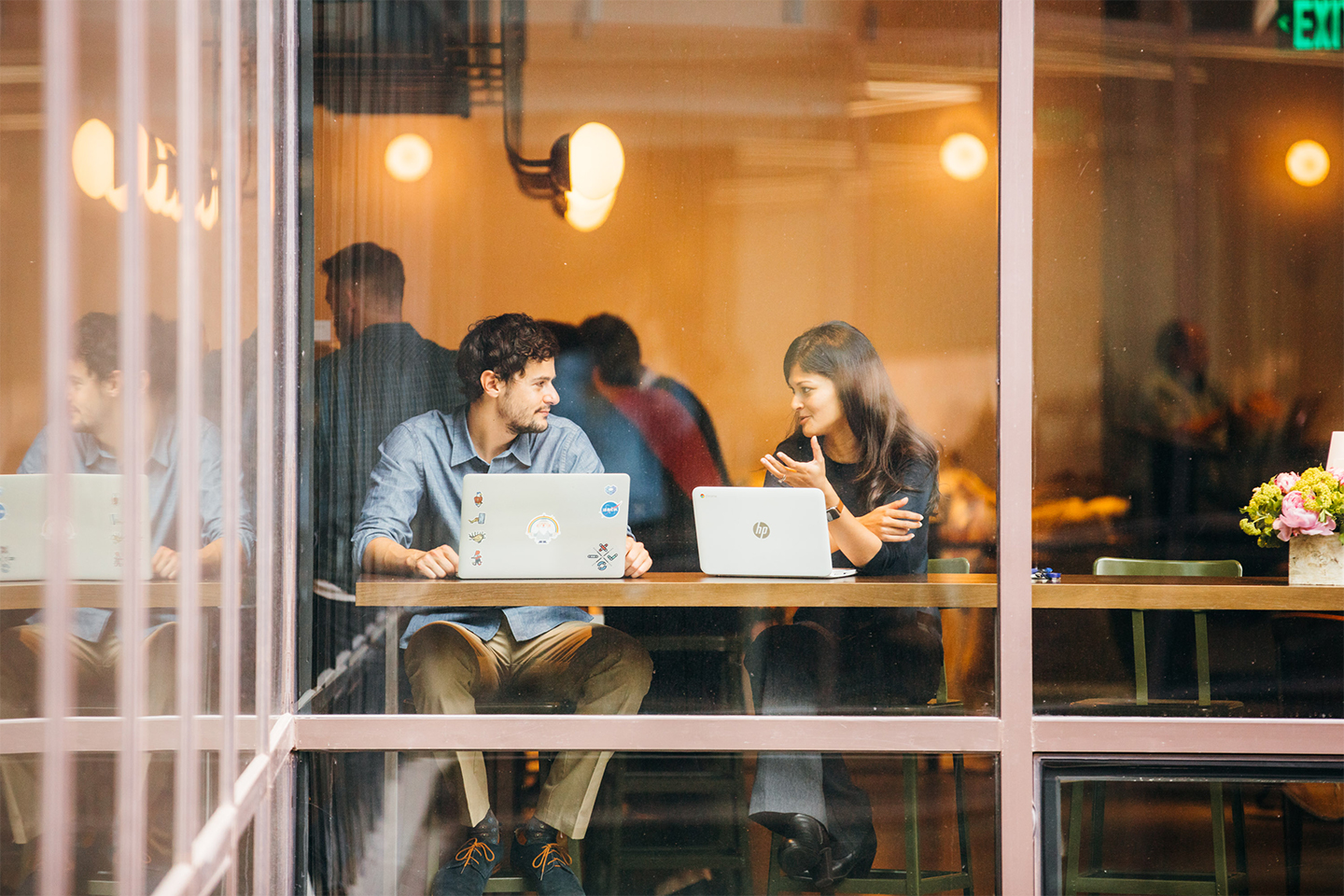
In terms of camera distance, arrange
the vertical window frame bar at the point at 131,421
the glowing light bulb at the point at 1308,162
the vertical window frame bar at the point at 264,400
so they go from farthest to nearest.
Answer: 1. the glowing light bulb at the point at 1308,162
2. the vertical window frame bar at the point at 264,400
3. the vertical window frame bar at the point at 131,421

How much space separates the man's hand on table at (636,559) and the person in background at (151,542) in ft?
3.45

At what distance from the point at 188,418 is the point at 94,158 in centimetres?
53

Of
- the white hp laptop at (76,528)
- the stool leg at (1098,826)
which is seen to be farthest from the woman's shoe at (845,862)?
the white hp laptop at (76,528)

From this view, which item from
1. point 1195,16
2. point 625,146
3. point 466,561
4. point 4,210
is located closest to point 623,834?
point 466,561

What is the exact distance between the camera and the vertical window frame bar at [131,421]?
1.31 metres

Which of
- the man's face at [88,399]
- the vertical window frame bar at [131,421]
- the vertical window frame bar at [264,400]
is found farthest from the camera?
the vertical window frame bar at [264,400]

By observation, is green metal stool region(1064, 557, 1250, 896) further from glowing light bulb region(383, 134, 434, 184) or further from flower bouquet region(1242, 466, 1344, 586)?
glowing light bulb region(383, 134, 434, 184)

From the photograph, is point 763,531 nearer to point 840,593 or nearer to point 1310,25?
point 840,593

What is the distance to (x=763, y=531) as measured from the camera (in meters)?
2.59

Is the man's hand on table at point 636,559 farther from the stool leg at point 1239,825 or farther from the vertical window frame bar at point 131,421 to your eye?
the stool leg at point 1239,825

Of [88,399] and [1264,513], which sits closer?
[88,399]

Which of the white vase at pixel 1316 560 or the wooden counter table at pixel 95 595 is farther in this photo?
the white vase at pixel 1316 560

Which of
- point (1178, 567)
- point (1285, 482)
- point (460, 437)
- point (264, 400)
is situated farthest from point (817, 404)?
point (264, 400)

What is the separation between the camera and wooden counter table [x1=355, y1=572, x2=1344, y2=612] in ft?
8.41
